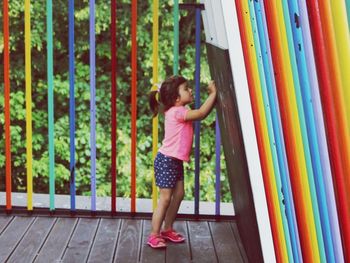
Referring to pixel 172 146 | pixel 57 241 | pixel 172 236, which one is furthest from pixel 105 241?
pixel 172 146

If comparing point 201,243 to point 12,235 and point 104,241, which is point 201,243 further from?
point 12,235

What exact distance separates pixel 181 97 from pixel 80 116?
4.29 m

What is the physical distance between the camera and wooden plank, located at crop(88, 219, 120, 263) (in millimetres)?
3207

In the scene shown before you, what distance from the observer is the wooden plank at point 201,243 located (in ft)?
10.6

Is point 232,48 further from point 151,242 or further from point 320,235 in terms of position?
point 151,242

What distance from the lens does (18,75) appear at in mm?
7781

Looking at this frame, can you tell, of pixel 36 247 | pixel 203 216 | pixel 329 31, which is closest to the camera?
pixel 329 31

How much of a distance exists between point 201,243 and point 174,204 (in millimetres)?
258

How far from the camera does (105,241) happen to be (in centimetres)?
348

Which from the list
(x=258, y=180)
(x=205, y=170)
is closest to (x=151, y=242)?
(x=258, y=180)

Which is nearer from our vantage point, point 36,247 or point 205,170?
point 36,247

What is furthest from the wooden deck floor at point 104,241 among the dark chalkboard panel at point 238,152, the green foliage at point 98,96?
the green foliage at point 98,96

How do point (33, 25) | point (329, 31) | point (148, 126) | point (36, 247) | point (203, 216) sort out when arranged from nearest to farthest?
point (329, 31) → point (36, 247) → point (203, 216) → point (33, 25) → point (148, 126)

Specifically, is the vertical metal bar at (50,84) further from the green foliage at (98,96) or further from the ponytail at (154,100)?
the green foliage at (98,96)
